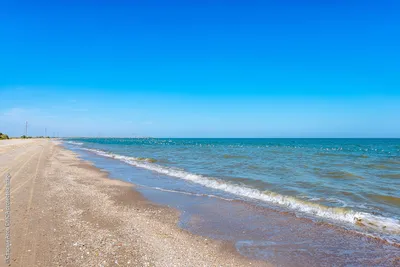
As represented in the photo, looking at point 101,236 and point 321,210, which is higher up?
point 101,236

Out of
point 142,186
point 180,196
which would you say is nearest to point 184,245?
point 180,196

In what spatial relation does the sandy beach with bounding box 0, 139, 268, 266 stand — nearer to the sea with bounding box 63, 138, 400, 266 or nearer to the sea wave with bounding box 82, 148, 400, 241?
the sea with bounding box 63, 138, 400, 266

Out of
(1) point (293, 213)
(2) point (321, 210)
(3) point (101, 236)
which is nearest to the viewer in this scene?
(3) point (101, 236)

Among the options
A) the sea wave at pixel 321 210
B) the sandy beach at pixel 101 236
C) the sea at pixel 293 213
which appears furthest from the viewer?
the sea wave at pixel 321 210

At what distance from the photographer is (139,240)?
676 centimetres

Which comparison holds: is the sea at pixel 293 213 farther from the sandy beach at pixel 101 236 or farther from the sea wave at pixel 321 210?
the sandy beach at pixel 101 236

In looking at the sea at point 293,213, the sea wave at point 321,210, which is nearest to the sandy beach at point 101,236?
the sea at point 293,213

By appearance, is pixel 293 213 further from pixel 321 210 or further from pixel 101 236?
pixel 101 236

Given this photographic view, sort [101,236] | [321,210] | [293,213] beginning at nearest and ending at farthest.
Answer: [101,236] → [293,213] → [321,210]

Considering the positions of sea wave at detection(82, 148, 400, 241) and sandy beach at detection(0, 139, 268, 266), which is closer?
sandy beach at detection(0, 139, 268, 266)

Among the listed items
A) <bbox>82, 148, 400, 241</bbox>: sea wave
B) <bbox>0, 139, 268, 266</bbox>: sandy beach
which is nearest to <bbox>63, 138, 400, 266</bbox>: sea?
<bbox>82, 148, 400, 241</bbox>: sea wave

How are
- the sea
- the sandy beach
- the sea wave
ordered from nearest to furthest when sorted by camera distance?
the sandy beach < the sea < the sea wave

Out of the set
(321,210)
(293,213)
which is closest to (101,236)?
(293,213)

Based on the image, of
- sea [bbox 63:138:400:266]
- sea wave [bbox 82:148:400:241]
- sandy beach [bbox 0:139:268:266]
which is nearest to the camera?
sandy beach [bbox 0:139:268:266]
